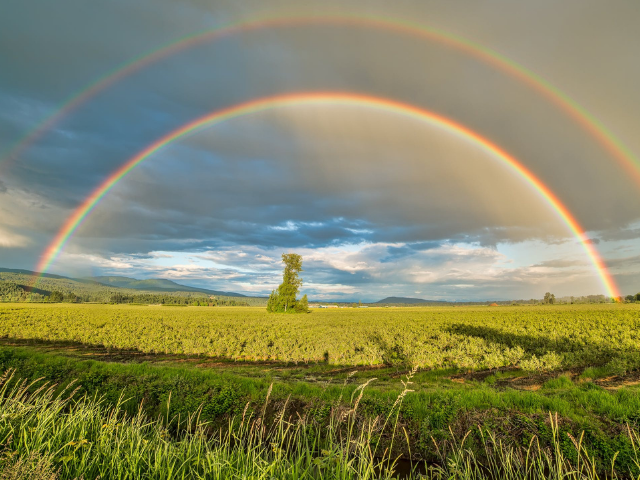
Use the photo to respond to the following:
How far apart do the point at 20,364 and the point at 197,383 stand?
37.1ft

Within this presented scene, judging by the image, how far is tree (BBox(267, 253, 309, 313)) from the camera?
97500 millimetres

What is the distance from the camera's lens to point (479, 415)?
37.1 ft

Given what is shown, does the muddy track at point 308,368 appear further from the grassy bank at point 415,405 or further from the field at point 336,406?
the grassy bank at point 415,405

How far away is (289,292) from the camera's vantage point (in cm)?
9856

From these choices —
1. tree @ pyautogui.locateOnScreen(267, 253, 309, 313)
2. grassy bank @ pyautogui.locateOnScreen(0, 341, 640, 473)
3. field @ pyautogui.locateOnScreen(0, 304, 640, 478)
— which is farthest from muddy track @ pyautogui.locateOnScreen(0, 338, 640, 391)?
tree @ pyautogui.locateOnScreen(267, 253, 309, 313)

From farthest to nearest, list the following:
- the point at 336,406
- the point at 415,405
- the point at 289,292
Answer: the point at 289,292, the point at 415,405, the point at 336,406

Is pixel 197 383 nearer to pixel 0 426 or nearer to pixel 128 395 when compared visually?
pixel 128 395

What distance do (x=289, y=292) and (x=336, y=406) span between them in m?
88.5

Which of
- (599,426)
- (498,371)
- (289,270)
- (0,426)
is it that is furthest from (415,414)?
(289,270)

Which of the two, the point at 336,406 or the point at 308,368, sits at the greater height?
the point at 336,406

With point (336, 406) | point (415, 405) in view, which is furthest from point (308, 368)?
point (336, 406)

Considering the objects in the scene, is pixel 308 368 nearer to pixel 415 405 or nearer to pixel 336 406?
pixel 415 405

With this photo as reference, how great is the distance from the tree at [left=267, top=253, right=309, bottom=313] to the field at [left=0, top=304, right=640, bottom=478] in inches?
2510

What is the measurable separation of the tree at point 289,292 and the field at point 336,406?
209 ft
